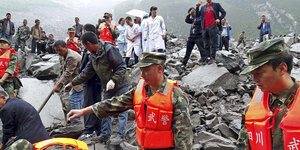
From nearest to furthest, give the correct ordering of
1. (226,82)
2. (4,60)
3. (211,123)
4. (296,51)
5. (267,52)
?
(267,52)
(211,123)
(4,60)
(226,82)
(296,51)

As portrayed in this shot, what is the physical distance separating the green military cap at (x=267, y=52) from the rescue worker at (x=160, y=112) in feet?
2.81

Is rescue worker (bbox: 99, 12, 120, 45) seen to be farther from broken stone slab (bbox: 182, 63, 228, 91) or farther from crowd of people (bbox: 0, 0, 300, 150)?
broken stone slab (bbox: 182, 63, 228, 91)

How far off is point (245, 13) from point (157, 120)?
60820 millimetres

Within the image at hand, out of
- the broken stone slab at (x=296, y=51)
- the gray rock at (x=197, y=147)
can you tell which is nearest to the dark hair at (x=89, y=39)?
the gray rock at (x=197, y=147)

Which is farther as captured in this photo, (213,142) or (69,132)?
(69,132)

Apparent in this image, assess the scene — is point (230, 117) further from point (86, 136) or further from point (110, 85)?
point (86, 136)

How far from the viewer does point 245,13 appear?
56750 mm

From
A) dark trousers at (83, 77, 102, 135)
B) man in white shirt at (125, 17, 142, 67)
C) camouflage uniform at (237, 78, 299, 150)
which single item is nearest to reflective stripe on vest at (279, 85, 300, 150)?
camouflage uniform at (237, 78, 299, 150)

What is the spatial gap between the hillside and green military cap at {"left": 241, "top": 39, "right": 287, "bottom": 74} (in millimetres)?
43189

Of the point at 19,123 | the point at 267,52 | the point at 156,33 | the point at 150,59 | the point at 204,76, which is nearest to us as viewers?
the point at 267,52

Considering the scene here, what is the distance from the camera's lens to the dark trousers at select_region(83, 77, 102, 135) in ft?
15.2

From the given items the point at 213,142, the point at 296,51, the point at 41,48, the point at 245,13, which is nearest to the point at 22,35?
the point at 41,48

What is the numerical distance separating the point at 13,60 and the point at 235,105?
19.0 feet

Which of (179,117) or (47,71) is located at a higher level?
(179,117)
